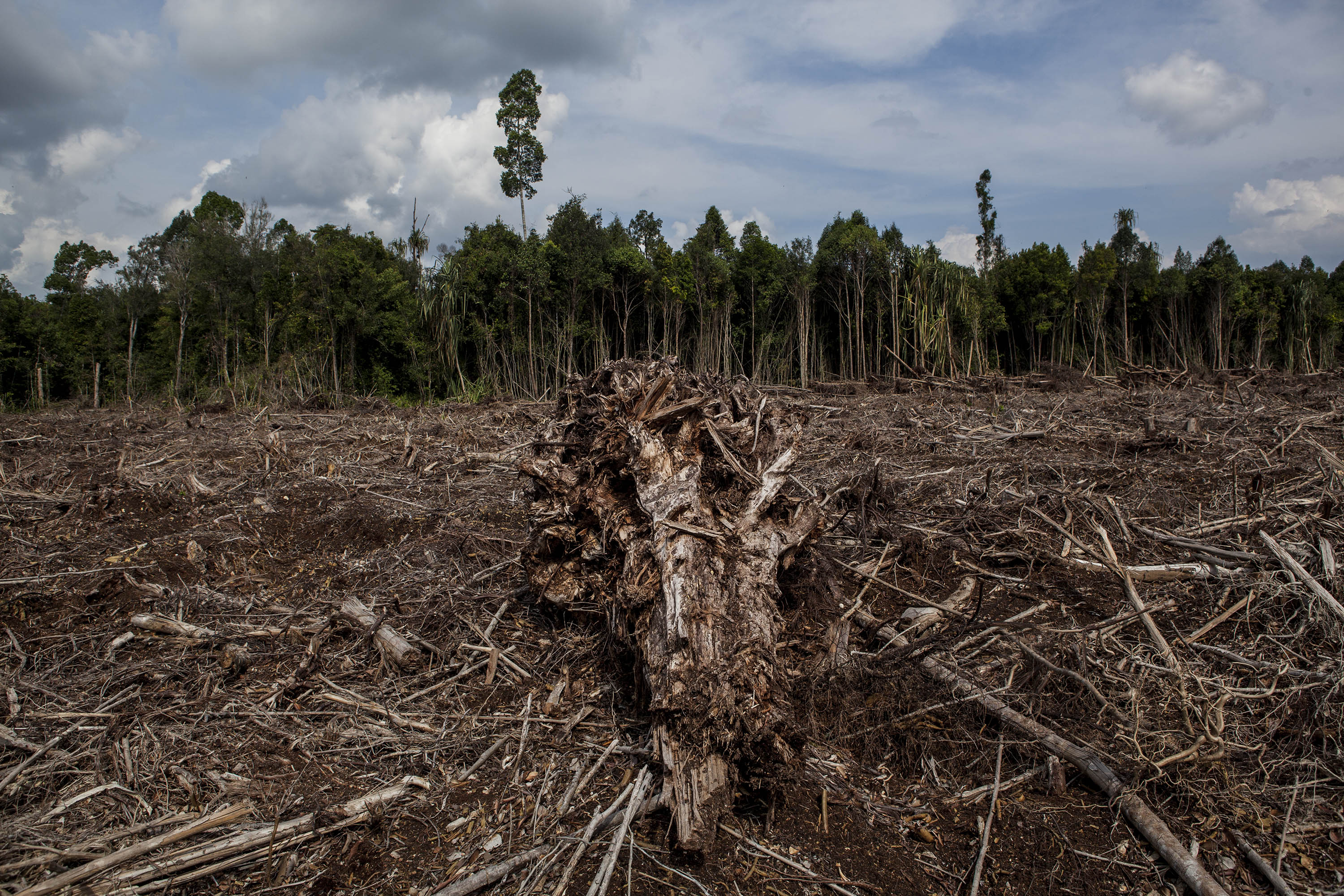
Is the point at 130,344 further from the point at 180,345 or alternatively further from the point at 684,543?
the point at 684,543

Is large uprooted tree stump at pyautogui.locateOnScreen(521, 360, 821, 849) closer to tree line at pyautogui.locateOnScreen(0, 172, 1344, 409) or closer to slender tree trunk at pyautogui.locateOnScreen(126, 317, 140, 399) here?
tree line at pyautogui.locateOnScreen(0, 172, 1344, 409)

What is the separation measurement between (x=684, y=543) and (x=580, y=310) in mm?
23960

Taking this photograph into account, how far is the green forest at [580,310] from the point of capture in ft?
79.9

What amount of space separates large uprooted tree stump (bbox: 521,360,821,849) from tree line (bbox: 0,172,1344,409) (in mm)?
18456

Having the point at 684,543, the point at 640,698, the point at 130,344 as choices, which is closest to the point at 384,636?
the point at 640,698

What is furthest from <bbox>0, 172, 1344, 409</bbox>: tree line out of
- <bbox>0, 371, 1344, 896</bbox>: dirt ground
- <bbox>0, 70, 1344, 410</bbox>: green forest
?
<bbox>0, 371, 1344, 896</bbox>: dirt ground

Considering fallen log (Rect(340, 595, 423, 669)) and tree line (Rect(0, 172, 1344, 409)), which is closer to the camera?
fallen log (Rect(340, 595, 423, 669))

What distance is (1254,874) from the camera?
2117 mm

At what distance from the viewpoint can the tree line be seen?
80.2ft

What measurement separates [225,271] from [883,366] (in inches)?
1091

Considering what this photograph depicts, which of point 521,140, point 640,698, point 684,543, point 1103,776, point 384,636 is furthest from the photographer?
point 521,140

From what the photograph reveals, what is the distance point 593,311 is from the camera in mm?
25875

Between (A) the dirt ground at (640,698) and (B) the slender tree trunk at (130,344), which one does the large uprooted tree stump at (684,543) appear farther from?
(B) the slender tree trunk at (130,344)

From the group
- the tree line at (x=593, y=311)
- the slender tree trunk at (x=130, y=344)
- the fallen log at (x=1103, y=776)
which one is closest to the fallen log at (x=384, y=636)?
the fallen log at (x=1103, y=776)
